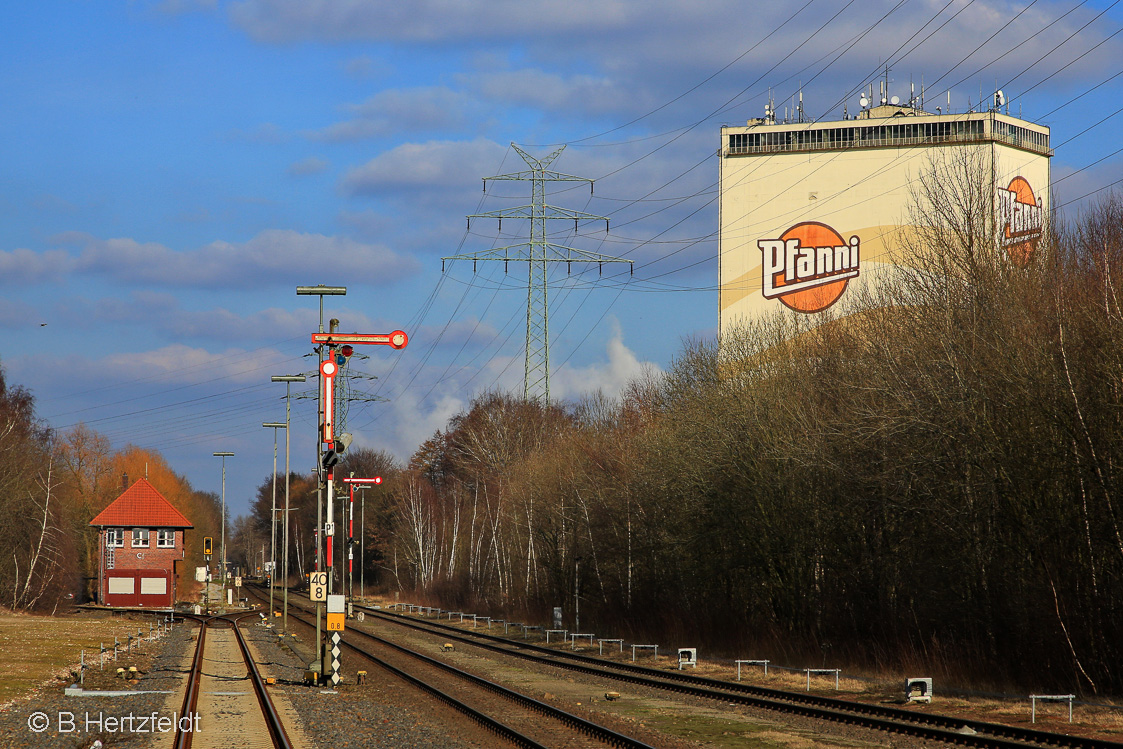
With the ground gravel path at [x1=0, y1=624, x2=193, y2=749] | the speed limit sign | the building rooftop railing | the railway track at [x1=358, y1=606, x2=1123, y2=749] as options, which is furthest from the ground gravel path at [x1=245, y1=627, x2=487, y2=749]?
the building rooftop railing

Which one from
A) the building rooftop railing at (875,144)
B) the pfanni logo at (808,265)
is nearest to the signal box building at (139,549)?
the pfanni logo at (808,265)

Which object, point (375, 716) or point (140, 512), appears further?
point (140, 512)

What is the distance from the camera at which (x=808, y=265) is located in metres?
65.3

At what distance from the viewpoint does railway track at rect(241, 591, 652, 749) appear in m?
16.5

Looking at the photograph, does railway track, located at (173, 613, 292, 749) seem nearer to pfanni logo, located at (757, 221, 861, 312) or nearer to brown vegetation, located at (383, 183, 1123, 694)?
brown vegetation, located at (383, 183, 1123, 694)

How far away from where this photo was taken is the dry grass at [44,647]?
81.4ft

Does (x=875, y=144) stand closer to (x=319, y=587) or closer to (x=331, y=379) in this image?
(x=331, y=379)

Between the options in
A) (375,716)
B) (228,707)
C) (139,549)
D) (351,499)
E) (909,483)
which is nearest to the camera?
(375,716)

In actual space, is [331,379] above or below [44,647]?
above

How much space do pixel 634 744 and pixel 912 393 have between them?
12268 millimetres

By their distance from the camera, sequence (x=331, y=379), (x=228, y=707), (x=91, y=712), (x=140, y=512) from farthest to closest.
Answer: (x=140, y=512)
(x=331, y=379)
(x=228, y=707)
(x=91, y=712)

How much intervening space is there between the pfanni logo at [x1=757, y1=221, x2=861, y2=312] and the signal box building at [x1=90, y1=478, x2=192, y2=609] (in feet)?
165

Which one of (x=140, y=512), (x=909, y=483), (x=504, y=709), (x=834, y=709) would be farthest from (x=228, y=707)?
(x=140, y=512)

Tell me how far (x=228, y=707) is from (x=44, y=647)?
17.7 meters
